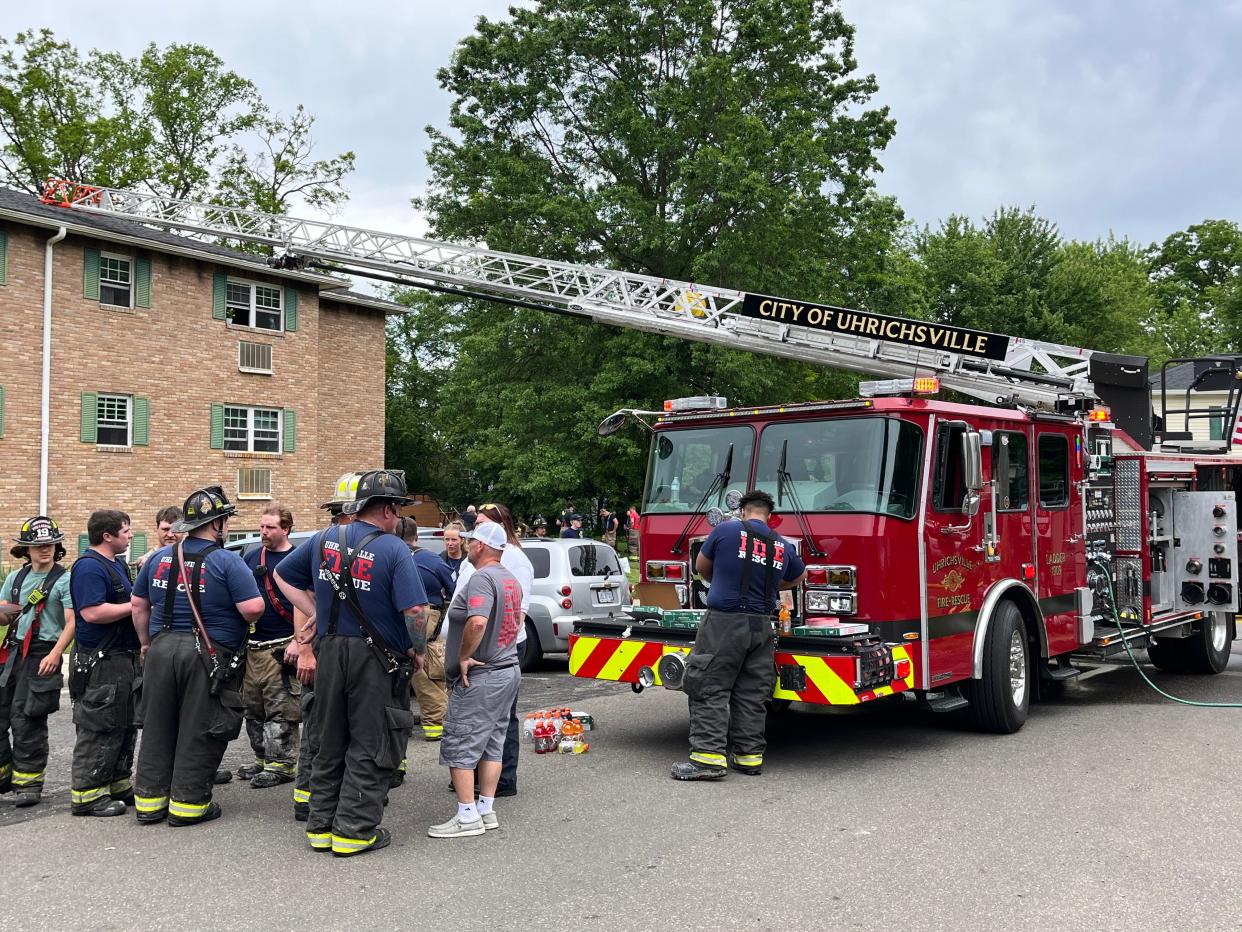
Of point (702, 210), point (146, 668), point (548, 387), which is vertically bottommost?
point (146, 668)

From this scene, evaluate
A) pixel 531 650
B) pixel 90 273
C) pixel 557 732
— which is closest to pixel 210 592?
pixel 557 732

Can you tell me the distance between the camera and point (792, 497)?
7.55 m

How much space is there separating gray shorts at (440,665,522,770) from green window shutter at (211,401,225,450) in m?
20.8

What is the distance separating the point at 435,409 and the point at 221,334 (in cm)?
2416

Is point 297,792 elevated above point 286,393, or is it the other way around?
point 286,393

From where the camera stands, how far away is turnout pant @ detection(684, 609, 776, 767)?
6.68 m

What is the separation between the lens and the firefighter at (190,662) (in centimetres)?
578

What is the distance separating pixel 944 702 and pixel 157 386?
20.8m

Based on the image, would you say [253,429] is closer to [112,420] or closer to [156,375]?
[156,375]

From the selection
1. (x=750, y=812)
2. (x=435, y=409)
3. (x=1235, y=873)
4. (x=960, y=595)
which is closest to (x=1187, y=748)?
(x=960, y=595)

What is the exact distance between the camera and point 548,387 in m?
24.6

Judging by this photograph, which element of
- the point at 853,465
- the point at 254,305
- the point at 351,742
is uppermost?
the point at 254,305

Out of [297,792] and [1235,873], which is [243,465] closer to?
[297,792]

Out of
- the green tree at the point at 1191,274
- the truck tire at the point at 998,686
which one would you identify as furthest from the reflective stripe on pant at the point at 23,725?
the green tree at the point at 1191,274
